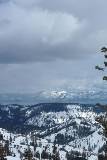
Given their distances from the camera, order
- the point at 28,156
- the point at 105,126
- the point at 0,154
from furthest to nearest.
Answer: the point at 28,156, the point at 0,154, the point at 105,126

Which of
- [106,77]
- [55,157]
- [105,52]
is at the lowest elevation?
[55,157]

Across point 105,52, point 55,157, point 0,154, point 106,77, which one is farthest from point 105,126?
point 55,157

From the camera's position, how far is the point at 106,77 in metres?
39.2

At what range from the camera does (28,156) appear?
477 ft

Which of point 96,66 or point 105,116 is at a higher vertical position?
point 96,66

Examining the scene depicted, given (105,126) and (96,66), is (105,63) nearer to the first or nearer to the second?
(96,66)

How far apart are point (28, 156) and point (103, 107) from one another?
110 meters

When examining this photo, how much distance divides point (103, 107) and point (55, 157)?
109 m

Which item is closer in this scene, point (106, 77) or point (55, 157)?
point (106, 77)

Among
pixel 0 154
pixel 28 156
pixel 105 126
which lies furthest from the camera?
pixel 28 156

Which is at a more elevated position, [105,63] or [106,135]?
[105,63]

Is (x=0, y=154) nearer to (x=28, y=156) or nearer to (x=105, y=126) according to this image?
(x=28, y=156)

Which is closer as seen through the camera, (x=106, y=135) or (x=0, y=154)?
(x=106, y=135)

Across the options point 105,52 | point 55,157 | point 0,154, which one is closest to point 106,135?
point 105,52
